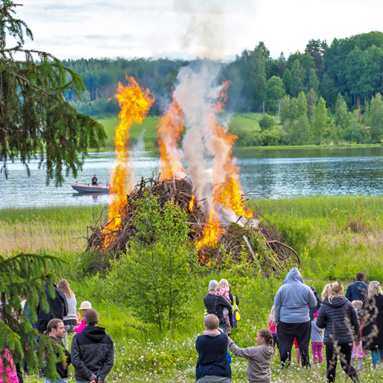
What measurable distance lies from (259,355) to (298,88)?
114 meters

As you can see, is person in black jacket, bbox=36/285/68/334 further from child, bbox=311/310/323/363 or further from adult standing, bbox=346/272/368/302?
adult standing, bbox=346/272/368/302

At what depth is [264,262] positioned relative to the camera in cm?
1596

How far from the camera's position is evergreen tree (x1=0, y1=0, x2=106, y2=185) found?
4.86 m

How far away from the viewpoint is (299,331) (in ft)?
27.3

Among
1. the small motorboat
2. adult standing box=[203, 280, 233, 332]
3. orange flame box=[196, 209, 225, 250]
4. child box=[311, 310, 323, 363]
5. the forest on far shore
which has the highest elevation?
the forest on far shore

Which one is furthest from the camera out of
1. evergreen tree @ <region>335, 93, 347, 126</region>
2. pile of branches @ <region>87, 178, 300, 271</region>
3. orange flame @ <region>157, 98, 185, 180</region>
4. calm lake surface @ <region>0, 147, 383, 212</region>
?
evergreen tree @ <region>335, 93, 347, 126</region>

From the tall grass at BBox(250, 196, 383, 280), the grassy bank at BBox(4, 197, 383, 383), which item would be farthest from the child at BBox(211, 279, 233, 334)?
the tall grass at BBox(250, 196, 383, 280)

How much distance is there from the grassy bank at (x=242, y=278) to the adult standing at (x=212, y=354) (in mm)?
1607

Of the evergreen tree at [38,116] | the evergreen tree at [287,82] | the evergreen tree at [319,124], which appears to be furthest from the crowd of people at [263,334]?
the evergreen tree at [319,124]

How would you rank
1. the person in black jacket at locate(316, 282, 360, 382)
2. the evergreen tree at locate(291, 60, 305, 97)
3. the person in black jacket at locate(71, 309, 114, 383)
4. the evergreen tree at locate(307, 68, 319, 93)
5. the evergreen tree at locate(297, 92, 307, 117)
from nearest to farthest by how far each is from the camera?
the person in black jacket at locate(71, 309, 114, 383) < the person in black jacket at locate(316, 282, 360, 382) < the evergreen tree at locate(297, 92, 307, 117) < the evergreen tree at locate(291, 60, 305, 97) < the evergreen tree at locate(307, 68, 319, 93)

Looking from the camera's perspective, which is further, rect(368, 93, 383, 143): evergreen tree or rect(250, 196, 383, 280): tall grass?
rect(368, 93, 383, 143): evergreen tree

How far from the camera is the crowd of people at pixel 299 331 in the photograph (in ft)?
21.0

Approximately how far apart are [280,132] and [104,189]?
5071 centimetres

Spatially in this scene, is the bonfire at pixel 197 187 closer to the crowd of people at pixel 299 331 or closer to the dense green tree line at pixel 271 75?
the dense green tree line at pixel 271 75
